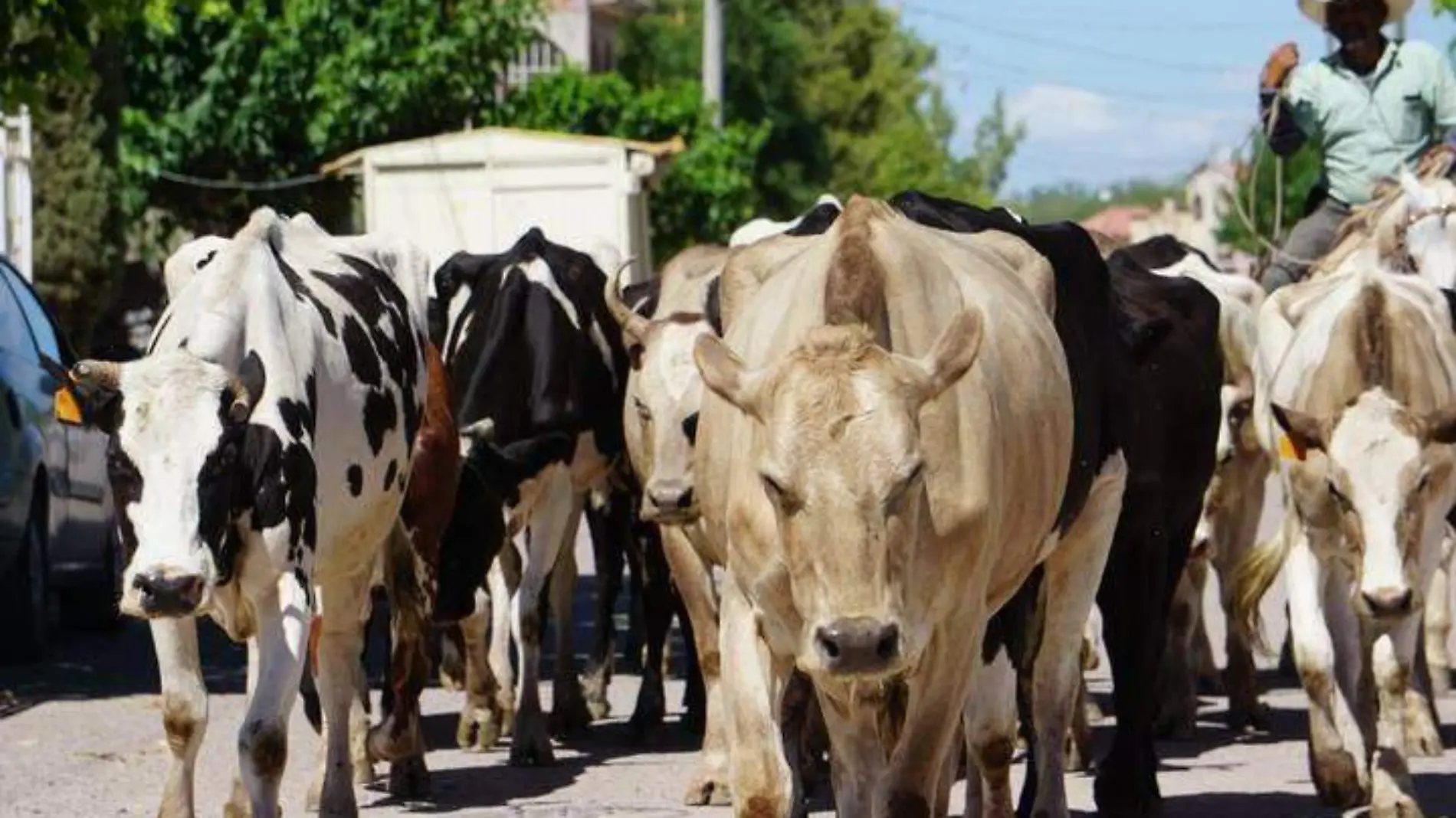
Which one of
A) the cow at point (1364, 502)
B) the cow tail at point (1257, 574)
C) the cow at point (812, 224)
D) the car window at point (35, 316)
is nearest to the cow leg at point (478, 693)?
the cow at point (812, 224)

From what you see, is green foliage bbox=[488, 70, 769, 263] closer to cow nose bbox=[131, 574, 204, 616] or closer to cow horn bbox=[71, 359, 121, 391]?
cow horn bbox=[71, 359, 121, 391]

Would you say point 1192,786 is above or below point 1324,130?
below

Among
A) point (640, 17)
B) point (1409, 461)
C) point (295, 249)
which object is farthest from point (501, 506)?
point (640, 17)

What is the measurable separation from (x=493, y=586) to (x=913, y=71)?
293 ft

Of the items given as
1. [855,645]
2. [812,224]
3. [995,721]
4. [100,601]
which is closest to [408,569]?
[812,224]

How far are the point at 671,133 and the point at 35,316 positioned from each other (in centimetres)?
4110

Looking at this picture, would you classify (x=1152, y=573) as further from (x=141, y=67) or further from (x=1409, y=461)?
(x=141, y=67)

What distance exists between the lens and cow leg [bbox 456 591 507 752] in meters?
15.4

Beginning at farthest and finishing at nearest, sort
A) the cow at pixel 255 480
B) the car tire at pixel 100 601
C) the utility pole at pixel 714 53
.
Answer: the utility pole at pixel 714 53 < the car tire at pixel 100 601 < the cow at pixel 255 480

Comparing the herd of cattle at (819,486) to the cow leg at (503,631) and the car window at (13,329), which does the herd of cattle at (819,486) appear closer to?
the cow leg at (503,631)

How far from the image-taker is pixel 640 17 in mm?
91938

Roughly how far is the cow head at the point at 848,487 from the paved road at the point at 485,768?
4.18 m

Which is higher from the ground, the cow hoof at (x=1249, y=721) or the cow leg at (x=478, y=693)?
the cow leg at (x=478, y=693)

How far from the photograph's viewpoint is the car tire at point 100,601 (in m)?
21.3
